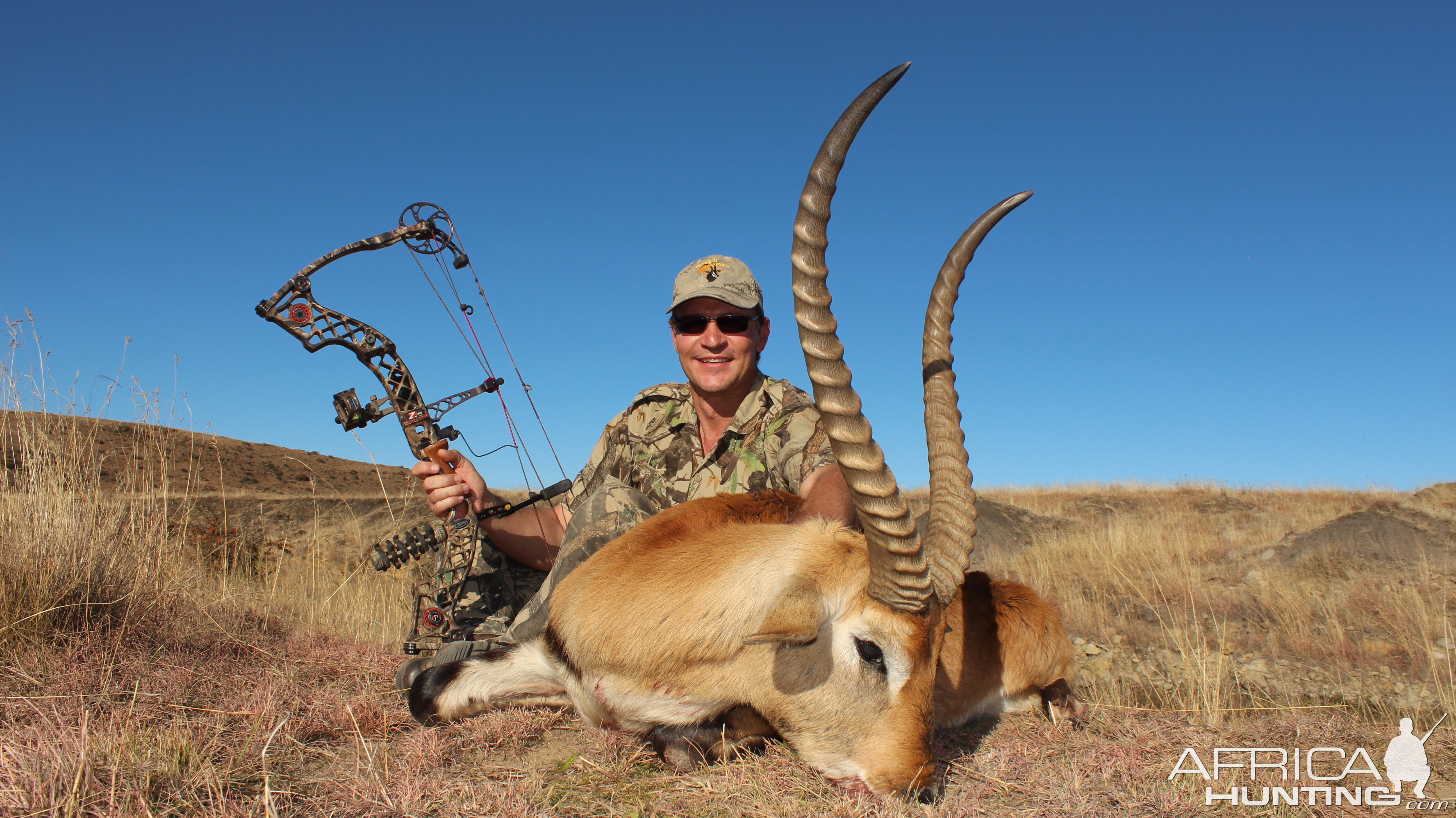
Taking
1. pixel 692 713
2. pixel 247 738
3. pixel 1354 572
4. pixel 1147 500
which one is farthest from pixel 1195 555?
pixel 247 738

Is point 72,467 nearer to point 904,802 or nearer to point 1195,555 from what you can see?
point 904,802

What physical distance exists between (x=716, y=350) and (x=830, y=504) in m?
1.85

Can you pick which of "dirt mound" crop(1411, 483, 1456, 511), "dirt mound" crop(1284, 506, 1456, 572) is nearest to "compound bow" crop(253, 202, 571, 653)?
"dirt mound" crop(1284, 506, 1456, 572)

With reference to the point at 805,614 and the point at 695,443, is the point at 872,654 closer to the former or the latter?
the point at 805,614

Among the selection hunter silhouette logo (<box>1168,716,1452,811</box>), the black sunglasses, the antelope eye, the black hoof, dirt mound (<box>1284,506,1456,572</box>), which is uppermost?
the black sunglasses

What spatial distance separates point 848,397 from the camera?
8.14 feet

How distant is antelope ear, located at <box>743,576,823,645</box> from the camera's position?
8.38 feet

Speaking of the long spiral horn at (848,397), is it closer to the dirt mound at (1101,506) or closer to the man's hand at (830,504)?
the man's hand at (830,504)

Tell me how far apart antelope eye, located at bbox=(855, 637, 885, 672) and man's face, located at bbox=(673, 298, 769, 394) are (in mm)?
2713

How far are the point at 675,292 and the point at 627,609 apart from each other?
9.48 ft

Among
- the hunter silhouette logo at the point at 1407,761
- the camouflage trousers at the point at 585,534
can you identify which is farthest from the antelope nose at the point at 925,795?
the camouflage trousers at the point at 585,534

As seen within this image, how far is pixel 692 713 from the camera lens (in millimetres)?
2855

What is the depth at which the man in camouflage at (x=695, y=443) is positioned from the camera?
454 cm

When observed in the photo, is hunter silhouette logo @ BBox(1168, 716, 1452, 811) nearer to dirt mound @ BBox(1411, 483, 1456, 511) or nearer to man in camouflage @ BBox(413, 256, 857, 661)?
man in camouflage @ BBox(413, 256, 857, 661)
